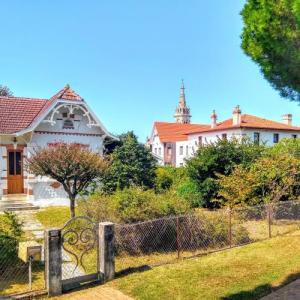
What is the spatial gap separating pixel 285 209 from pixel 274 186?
143 cm

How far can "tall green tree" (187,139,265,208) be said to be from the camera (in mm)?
17719

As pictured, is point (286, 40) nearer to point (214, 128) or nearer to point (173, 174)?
point (173, 174)

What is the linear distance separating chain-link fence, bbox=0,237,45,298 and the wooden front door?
427 inches

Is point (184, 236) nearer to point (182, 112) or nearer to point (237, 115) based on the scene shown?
point (237, 115)

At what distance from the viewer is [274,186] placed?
1554 cm

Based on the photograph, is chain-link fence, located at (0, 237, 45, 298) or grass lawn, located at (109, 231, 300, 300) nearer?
grass lawn, located at (109, 231, 300, 300)

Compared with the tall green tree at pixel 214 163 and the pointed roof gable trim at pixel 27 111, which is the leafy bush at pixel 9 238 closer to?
the pointed roof gable trim at pixel 27 111

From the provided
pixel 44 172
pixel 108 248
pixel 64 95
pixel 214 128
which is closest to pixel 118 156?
pixel 64 95

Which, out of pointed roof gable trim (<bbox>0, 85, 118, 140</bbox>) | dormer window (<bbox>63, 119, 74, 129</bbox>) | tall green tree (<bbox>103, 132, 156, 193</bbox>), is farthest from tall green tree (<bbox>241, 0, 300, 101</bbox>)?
dormer window (<bbox>63, 119, 74, 129</bbox>)

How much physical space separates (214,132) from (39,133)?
31.0 meters

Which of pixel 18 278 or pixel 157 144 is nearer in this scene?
pixel 18 278

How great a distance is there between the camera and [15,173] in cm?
1938

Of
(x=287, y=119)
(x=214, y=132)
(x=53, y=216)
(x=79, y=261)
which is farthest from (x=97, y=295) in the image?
(x=287, y=119)

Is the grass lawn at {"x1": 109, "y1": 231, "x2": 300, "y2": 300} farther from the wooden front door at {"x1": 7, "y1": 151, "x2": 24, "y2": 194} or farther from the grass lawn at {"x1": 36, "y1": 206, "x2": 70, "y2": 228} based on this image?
the wooden front door at {"x1": 7, "y1": 151, "x2": 24, "y2": 194}
